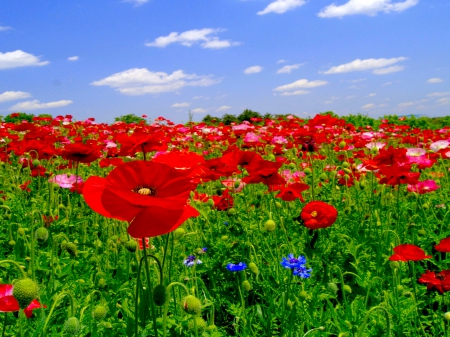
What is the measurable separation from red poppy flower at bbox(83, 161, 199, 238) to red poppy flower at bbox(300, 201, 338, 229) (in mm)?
1145

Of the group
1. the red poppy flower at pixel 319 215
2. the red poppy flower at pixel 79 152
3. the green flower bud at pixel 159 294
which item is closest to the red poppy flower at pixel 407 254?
the red poppy flower at pixel 319 215

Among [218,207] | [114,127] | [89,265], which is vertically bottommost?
[89,265]

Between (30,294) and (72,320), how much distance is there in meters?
0.14

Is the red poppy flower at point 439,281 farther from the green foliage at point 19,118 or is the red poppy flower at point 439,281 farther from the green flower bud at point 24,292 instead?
the green foliage at point 19,118

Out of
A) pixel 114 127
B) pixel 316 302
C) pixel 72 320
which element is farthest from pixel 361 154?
pixel 114 127

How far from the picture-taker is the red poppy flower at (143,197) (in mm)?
772

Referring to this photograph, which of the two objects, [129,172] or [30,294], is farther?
[30,294]

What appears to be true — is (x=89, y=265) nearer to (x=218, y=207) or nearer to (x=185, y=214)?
(x=218, y=207)

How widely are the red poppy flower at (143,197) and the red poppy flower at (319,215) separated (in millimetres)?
1145

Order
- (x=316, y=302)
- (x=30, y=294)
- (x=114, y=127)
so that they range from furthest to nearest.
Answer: (x=114, y=127) < (x=316, y=302) < (x=30, y=294)

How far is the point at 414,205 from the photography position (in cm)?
329

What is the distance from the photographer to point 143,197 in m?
0.76

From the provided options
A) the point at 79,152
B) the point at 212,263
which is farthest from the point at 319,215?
the point at 79,152

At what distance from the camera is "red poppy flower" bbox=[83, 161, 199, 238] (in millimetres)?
772
